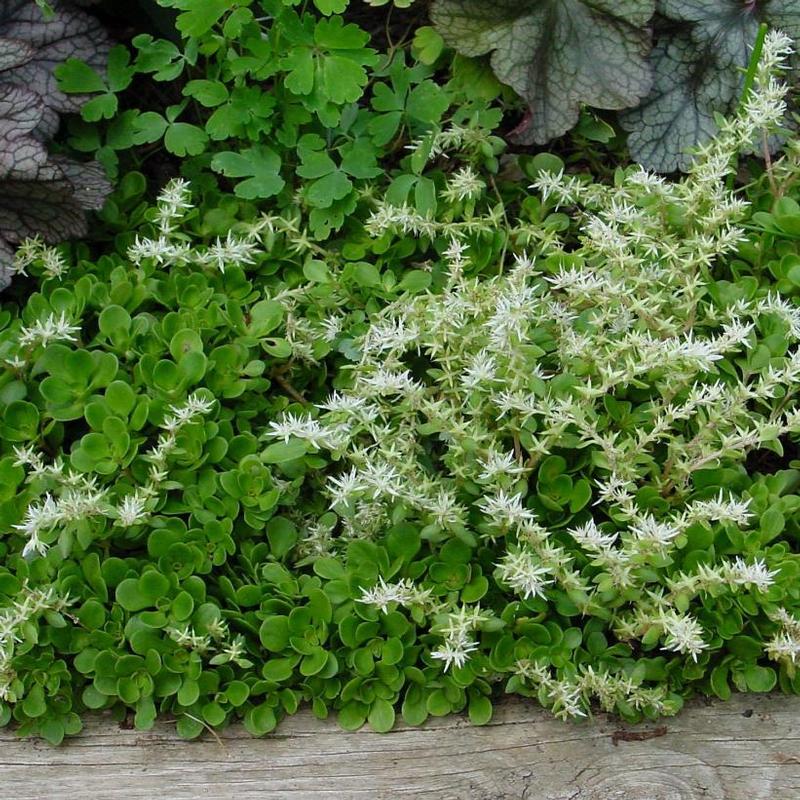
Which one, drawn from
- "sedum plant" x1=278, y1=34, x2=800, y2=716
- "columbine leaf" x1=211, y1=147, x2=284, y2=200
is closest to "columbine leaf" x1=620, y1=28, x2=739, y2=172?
"sedum plant" x1=278, y1=34, x2=800, y2=716

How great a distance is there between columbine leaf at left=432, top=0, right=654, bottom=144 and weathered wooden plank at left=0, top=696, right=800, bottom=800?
5.33 feet

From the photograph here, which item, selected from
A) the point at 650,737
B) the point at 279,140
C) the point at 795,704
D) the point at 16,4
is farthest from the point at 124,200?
the point at 795,704

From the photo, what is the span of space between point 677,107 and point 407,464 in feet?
5.07

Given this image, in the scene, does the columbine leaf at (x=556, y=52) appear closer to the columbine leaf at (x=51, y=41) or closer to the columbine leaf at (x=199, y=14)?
the columbine leaf at (x=199, y=14)

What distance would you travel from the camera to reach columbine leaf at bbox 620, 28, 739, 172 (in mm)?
2787

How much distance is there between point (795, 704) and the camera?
6.59 feet

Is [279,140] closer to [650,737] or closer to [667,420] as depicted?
[667,420]

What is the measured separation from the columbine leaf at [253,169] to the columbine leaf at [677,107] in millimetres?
1035

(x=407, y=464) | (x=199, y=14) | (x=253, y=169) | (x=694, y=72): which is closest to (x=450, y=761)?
(x=407, y=464)

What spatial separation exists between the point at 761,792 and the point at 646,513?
0.58 meters

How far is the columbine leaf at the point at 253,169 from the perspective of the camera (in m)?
2.59

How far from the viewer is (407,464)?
1943 millimetres

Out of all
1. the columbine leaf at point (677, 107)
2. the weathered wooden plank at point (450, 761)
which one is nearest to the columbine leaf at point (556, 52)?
the columbine leaf at point (677, 107)

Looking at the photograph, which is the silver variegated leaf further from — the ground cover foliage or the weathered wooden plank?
the weathered wooden plank
